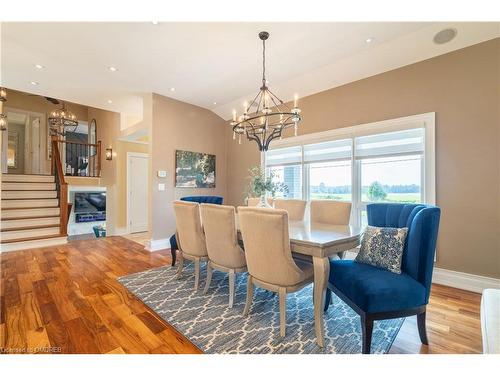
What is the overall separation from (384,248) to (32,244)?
19.5ft

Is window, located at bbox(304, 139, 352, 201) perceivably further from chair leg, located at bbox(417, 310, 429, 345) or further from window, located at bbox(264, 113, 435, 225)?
chair leg, located at bbox(417, 310, 429, 345)

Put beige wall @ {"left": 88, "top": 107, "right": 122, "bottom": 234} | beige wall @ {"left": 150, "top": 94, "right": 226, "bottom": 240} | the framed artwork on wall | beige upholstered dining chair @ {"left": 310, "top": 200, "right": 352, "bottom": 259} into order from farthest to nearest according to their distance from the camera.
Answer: beige wall @ {"left": 88, "top": 107, "right": 122, "bottom": 234}, the framed artwork on wall, beige wall @ {"left": 150, "top": 94, "right": 226, "bottom": 240}, beige upholstered dining chair @ {"left": 310, "top": 200, "right": 352, "bottom": 259}

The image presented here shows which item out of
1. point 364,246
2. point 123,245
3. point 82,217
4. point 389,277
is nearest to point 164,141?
point 123,245

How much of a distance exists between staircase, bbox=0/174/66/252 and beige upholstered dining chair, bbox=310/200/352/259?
5.15 metres

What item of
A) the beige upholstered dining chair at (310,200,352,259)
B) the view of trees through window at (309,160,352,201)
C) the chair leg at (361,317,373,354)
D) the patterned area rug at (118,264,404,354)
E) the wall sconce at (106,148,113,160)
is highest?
the wall sconce at (106,148,113,160)

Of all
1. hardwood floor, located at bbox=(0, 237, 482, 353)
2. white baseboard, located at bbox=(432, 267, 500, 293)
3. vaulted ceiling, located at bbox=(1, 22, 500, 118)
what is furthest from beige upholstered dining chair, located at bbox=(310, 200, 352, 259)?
vaulted ceiling, located at bbox=(1, 22, 500, 118)

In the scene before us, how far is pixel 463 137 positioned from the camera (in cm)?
274

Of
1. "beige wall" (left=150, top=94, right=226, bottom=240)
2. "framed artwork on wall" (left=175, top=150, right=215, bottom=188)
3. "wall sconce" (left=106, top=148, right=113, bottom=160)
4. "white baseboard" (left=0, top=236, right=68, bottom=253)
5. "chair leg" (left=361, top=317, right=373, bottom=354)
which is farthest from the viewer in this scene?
"wall sconce" (left=106, top=148, right=113, bottom=160)

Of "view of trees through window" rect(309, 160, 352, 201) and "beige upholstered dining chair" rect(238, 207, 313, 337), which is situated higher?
"view of trees through window" rect(309, 160, 352, 201)

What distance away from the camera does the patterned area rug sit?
1699mm

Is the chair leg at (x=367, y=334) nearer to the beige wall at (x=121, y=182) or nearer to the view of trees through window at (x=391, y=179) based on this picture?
the view of trees through window at (x=391, y=179)

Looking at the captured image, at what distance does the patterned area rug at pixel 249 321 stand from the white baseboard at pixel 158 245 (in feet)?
5.04

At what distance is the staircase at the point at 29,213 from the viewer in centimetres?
448
